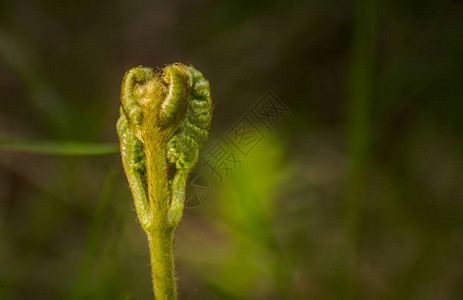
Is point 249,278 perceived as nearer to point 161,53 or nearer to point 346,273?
point 346,273

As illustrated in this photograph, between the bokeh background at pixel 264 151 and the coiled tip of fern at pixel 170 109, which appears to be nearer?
the coiled tip of fern at pixel 170 109

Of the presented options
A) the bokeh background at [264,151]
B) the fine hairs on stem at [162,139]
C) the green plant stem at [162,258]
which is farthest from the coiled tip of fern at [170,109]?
the bokeh background at [264,151]

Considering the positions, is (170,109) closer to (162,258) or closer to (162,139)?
(162,139)

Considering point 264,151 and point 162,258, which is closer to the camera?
point 162,258

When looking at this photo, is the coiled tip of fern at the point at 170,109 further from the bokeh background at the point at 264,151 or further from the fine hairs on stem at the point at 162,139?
the bokeh background at the point at 264,151

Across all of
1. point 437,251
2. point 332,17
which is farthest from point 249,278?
point 332,17

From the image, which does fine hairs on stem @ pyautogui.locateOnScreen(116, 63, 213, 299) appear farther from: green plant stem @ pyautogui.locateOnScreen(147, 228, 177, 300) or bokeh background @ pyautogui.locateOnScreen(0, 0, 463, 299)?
bokeh background @ pyautogui.locateOnScreen(0, 0, 463, 299)

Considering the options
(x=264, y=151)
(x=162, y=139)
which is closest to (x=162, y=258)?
(x=162, y=139)
